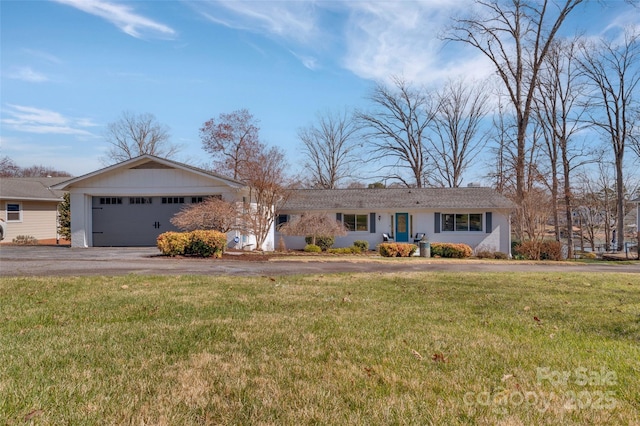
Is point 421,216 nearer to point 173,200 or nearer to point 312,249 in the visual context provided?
point 312,249

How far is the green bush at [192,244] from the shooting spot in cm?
1487

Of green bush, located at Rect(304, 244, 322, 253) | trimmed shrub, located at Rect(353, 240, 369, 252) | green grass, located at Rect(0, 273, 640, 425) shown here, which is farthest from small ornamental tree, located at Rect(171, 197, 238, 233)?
green grass, located at Rect(0, 273, 640, 425)

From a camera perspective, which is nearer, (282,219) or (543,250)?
(543,250)

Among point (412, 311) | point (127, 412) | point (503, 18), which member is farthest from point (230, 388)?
point (503, 18)

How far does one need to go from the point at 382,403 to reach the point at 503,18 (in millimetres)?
31595

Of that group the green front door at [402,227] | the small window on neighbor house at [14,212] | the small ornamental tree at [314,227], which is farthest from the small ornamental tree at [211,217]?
the small window on neighbor house at [14,212]

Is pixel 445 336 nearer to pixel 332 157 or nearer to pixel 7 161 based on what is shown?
pixel 332 157

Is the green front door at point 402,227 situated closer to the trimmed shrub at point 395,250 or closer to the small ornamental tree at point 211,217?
the trimmed shrub at point 395,250

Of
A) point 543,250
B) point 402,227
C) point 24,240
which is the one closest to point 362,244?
point 402,227

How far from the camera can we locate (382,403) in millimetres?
2930

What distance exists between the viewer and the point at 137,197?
20.4 metres

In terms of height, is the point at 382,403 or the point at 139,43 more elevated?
the point at 139,43

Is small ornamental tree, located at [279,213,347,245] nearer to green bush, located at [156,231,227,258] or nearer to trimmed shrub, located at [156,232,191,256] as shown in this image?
green bush, located at [156,231,227,258]

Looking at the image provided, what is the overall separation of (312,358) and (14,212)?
28124 mm
